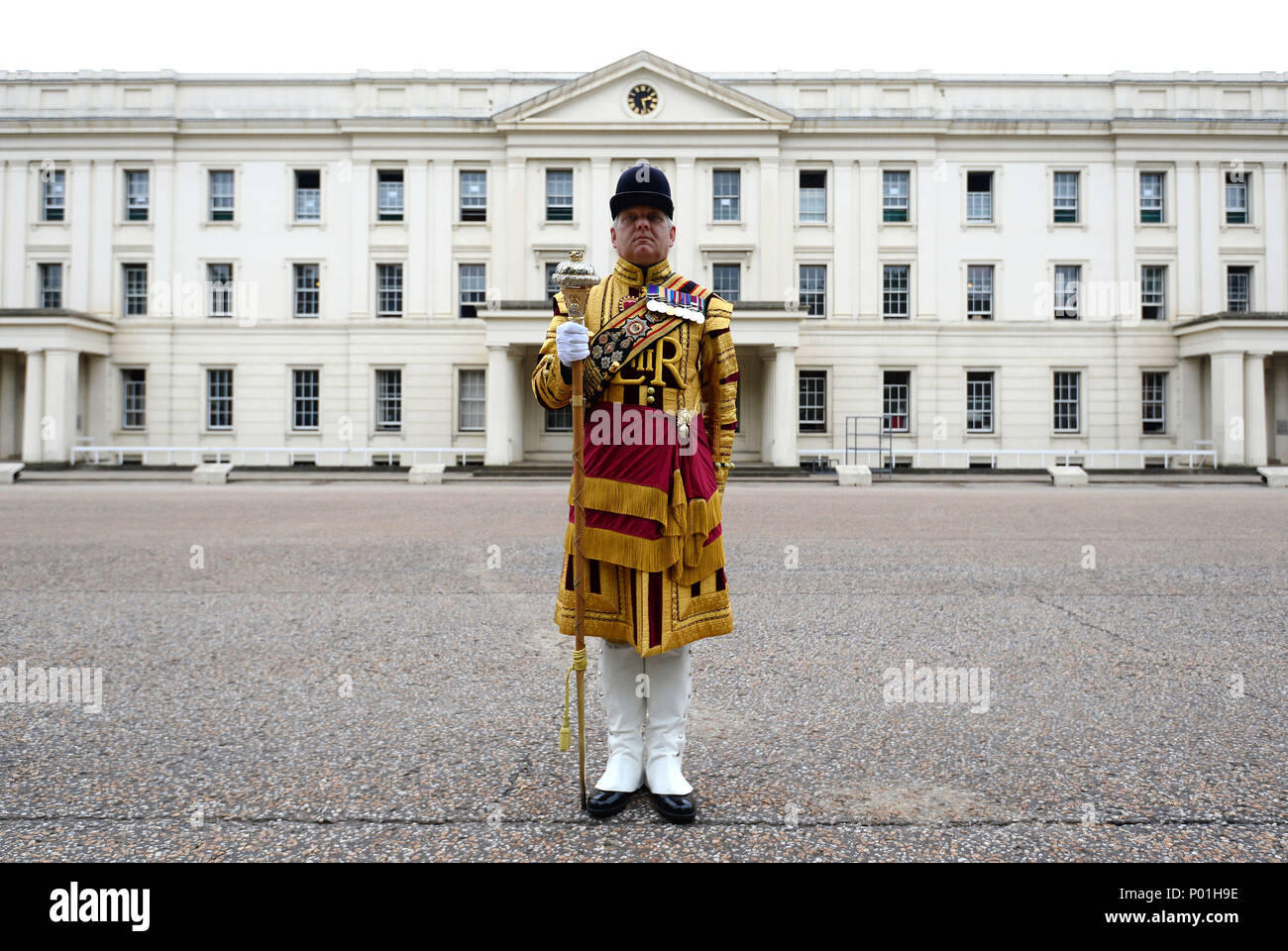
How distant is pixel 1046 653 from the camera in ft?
18.0

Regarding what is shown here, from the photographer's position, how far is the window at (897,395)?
33.2m

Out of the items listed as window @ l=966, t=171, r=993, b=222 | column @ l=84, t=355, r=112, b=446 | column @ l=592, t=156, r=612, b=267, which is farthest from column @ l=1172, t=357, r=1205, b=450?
column @ l=84, t=355, r=112, b=446

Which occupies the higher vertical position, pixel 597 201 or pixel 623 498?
pixel 597 201

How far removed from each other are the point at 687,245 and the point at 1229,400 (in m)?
19.7

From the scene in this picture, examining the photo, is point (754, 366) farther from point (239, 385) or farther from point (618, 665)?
point (618, 665)

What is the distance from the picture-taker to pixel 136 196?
3397 cm

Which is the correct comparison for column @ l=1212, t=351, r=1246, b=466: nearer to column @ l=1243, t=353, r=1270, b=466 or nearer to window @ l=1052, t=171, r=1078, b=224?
column @ l=1243, t=353, r=1270, b=466

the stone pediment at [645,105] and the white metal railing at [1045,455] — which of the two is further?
the stone pediment at [645,105]

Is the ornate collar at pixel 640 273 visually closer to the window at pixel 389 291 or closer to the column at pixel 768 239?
the column at pixel 768 239

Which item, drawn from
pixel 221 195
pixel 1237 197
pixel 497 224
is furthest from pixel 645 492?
pixel 1237 197

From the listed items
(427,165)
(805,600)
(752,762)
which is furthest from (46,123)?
(752,762)

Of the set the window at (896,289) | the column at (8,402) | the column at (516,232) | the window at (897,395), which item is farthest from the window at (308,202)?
the window at (897,395)

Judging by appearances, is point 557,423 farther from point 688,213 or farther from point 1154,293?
point 1154,293

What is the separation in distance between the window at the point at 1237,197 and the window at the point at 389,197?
3149 cm
